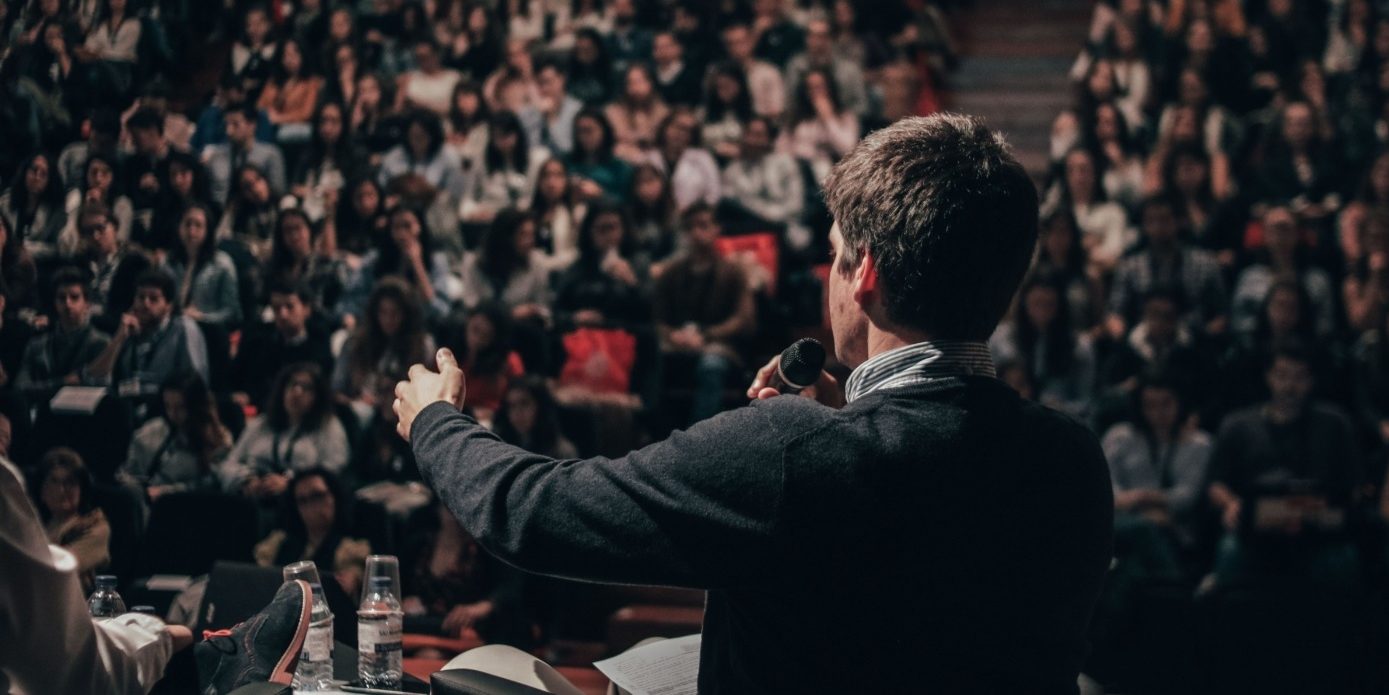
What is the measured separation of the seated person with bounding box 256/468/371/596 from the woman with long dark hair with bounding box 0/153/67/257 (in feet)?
3.46

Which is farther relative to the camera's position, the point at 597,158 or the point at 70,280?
the point at 597,158

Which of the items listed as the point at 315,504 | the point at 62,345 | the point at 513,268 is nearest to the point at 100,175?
the point at 62,345

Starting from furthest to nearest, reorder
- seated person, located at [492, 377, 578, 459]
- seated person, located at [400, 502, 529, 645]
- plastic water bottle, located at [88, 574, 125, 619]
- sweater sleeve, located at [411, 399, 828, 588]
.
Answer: seated person, located at [492, 377, 578, 459] < seated person, located at [400, 502, 529, 645] < plastic water bottle, located at [88, 574, 125, 619] < sweater sleeve, located at [411, 399, 828, 588]

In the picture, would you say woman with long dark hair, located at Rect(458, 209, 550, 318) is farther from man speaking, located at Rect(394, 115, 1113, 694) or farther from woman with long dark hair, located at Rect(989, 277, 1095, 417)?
man speaking, located at Rect(394, 115, 1113, 694)

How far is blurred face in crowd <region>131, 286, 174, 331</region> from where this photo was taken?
2.90m

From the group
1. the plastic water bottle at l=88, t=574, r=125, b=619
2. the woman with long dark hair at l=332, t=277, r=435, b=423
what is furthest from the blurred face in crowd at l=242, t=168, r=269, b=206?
the plastic water bottle at l=88, t=574, r=125, b=619

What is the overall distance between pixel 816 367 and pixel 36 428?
1.72m

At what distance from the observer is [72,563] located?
1.51 m

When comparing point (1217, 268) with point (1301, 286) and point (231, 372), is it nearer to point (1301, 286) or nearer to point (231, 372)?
point (1301, 286)

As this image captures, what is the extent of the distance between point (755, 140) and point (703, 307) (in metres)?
1.26

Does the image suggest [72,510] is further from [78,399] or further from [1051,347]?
[1051,347]

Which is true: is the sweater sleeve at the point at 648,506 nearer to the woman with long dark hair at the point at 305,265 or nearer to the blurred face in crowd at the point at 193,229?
the blurred face in crowd at the point at 193,229

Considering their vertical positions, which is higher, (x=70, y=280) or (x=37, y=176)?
(x=37, y=176)

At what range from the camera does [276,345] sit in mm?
3443
